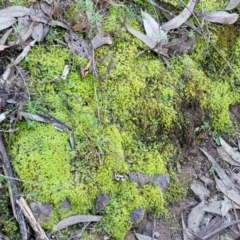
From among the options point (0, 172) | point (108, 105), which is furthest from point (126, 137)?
point (0, 172)

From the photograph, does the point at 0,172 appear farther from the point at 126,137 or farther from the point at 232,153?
the point at 232,153

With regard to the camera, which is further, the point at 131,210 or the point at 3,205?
the point at 131,210

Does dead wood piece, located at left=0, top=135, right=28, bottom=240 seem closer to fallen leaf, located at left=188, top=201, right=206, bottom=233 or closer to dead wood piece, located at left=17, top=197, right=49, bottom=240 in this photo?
dead wood piece, located at left=17, top=197, right=49, bottom=240

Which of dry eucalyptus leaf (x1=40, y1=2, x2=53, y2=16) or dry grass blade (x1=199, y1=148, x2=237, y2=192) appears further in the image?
dry grass blade (x1=199, y1=148, x2=237, y2=192)

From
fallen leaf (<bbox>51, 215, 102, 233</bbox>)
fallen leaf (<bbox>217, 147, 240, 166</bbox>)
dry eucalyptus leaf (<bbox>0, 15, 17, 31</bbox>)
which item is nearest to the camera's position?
fallen leaf (<bbox>51, 215, 102, 233</bbox>)

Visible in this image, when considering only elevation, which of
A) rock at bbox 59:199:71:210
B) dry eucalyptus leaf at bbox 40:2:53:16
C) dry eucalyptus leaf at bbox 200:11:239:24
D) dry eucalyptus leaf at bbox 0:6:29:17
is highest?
dry eucalyptus leaf at bbox 0:6:29:17

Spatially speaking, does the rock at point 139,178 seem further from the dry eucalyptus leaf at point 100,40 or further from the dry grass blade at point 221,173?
the dry eucalyptus leaf at point 100,40

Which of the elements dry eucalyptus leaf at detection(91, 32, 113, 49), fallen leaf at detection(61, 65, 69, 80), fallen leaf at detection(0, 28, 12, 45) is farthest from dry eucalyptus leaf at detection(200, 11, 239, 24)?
fallen leaf at detection(0, 28, 12, 45)

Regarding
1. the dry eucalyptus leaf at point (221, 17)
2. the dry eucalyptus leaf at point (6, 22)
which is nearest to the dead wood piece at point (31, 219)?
the dry eucalyptus leaf at point (6, 22)
